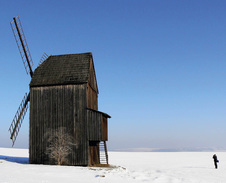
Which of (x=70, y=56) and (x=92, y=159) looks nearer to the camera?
(x=92, y=159)

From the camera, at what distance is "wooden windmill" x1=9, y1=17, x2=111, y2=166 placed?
28938mm

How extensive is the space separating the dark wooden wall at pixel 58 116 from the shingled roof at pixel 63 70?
25.2 inches

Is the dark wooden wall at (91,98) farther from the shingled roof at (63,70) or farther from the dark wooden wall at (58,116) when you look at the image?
the shingled roof at (63,70)

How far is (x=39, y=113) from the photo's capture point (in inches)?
1197

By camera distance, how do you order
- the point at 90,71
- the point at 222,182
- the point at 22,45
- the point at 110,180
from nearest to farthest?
1. the point at 110,180
2. the point at 222,182
3. the point at 90,71
4. the point at 22,45

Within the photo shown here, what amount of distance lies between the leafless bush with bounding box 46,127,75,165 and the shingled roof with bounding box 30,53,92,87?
16.6ft

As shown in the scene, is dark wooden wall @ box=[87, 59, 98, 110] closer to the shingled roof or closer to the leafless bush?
the shingled roof

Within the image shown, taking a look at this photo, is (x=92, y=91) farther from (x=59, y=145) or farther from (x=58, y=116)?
(x=59, y=145)

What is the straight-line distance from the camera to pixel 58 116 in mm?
29734

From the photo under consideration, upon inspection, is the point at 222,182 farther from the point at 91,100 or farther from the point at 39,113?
the point at 39,113

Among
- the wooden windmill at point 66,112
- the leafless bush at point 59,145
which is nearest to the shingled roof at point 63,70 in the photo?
the wooden windmill at point 66,112

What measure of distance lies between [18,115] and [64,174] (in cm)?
1276

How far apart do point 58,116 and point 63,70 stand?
5039mm

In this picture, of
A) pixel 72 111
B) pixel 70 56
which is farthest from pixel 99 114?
pixel 70 56
